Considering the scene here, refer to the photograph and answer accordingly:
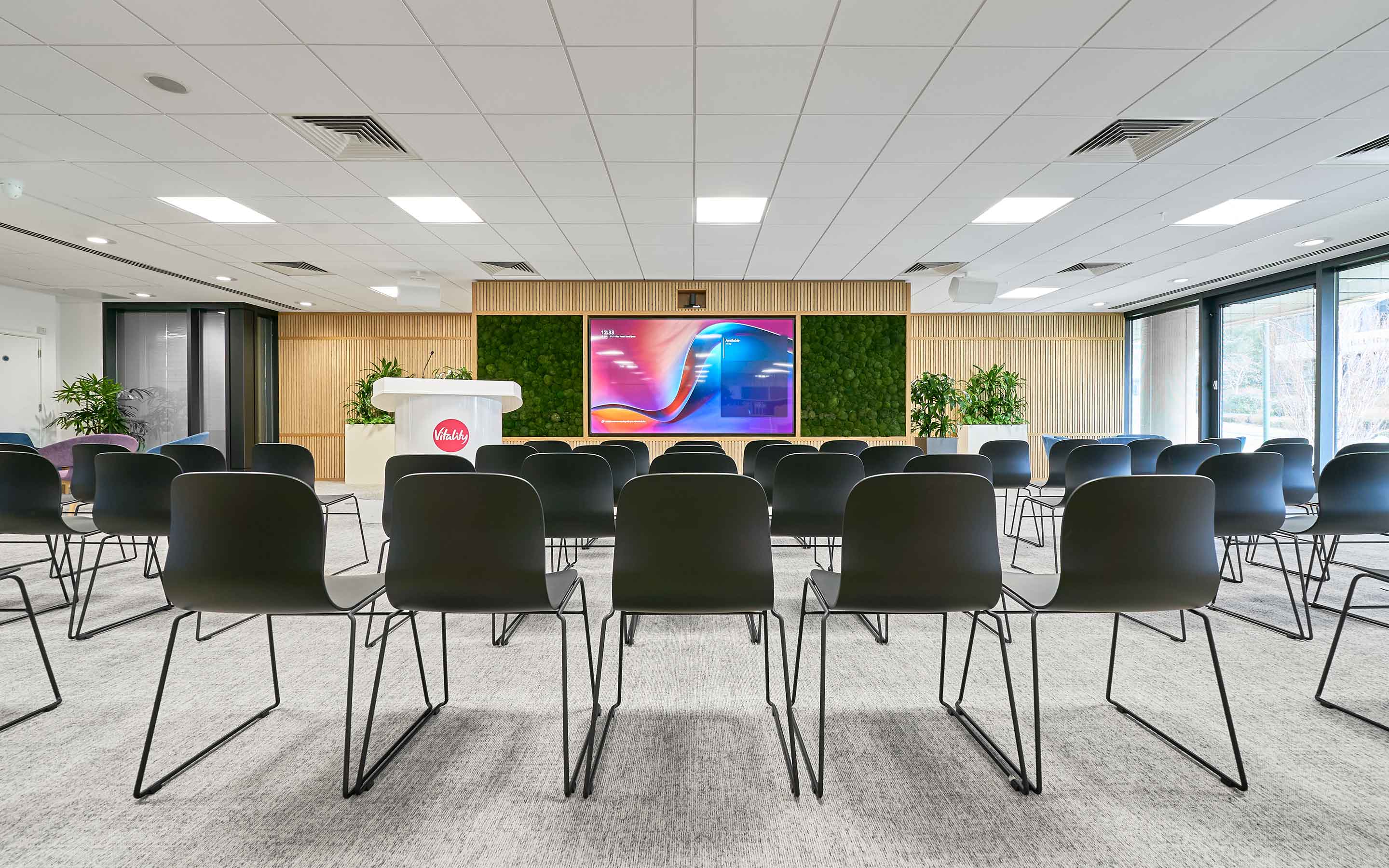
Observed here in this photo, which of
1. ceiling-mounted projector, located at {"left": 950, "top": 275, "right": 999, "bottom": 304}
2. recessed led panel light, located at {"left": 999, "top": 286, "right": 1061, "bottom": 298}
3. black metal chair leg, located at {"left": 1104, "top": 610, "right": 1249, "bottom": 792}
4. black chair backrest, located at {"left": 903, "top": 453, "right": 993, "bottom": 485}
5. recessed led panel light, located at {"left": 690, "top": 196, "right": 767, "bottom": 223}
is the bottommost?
black metal chair leg, located at {"left": 1104, "top": 610, "right": 1249, "bottom": 792}

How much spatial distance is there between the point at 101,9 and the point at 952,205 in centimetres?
544

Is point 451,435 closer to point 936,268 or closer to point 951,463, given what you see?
point 951,463

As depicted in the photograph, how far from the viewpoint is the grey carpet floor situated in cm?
151

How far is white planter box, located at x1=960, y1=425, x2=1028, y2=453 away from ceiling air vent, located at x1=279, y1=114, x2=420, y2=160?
28.4ft

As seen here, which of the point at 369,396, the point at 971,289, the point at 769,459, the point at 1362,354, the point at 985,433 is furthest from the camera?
the point at 369,396

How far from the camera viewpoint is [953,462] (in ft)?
11.5

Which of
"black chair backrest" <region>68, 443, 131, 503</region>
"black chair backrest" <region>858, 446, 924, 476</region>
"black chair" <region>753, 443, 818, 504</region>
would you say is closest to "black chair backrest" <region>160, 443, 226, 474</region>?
"black chair backrest" <region>68, 443, 131, 503</region>

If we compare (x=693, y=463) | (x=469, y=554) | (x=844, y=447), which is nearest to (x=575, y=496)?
(x=693, y=463)

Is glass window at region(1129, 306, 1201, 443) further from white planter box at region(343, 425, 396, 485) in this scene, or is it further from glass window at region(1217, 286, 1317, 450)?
white planter box at region(343, 425, 396, 485)

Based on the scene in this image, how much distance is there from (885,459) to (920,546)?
2204 millimetres

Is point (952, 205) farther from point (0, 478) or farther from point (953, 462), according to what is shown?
point (0, 478)

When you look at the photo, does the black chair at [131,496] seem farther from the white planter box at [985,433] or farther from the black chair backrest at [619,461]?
the white planter box at [985,433]

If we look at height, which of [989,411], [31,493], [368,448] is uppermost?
[989,411]

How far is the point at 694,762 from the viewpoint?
1878mm
